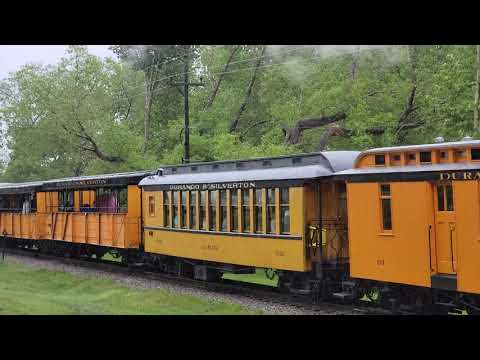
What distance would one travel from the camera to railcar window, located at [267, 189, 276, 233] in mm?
14859

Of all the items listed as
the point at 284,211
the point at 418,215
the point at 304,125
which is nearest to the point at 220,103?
the point at 304,125

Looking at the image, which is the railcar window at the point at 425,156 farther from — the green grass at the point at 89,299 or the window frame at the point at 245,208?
the window frame at the point at 245,208

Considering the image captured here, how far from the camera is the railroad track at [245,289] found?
13280 mm

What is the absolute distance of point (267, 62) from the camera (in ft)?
142

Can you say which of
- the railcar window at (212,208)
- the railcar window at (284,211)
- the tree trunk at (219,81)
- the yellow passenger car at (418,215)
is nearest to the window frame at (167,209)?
the railcar window at (212,208)

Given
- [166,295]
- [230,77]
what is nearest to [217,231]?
[166,295]

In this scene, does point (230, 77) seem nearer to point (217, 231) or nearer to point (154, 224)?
point (154, 224)

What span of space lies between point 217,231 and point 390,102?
1463 cm

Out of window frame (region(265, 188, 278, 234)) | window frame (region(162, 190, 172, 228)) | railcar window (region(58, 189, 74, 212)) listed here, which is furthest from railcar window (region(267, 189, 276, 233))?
railcar window (region(58, 189, 74, 212))

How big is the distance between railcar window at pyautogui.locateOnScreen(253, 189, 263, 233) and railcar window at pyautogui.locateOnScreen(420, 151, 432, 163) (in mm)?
4846

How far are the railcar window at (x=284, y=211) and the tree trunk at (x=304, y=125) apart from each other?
1386cm

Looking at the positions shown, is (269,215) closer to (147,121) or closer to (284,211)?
(284,211)

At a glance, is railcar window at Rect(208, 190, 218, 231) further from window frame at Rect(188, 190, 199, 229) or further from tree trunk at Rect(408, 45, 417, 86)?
tree trunk at Rect(408, 45, 417, 86)

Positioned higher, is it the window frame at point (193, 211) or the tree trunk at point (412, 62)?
the tree trunk at point (412, 62)
